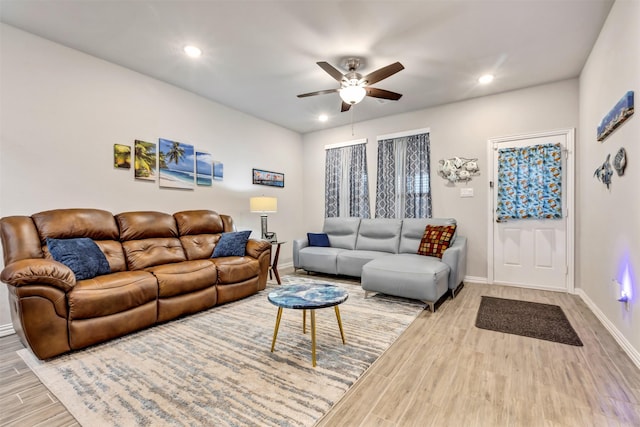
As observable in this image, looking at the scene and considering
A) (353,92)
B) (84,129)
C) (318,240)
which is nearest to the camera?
(353,92)

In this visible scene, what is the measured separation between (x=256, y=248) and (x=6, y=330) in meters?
2.32

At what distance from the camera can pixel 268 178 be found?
5.26 metres

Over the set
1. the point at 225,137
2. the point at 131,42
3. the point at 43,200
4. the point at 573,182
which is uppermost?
the point at 131,42

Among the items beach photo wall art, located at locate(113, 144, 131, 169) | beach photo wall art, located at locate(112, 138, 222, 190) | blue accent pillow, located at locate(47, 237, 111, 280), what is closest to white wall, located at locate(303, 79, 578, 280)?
beach photo wall art, located at locate(112, 138, 222, 190)

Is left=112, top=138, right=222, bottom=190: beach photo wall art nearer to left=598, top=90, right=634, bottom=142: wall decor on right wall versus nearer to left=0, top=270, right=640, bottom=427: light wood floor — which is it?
left=0, top=270, right=640, bottom=427: light wood floor

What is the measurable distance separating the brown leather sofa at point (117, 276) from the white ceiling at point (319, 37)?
171cm

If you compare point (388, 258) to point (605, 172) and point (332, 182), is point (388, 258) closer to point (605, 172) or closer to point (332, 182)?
point (605, 172)

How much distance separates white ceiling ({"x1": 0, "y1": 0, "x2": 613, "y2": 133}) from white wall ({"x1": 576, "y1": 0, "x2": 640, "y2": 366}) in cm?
32

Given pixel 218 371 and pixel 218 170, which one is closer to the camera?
pixel 218 371

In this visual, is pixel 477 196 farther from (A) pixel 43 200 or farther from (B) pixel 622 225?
(A) pixel 43 200

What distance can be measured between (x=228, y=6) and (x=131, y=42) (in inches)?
48.2

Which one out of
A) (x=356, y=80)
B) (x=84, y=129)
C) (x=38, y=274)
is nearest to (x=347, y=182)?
(x=356, y=80)

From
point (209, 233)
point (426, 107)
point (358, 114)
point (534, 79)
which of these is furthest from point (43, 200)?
point (534, 79)

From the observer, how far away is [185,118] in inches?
157
